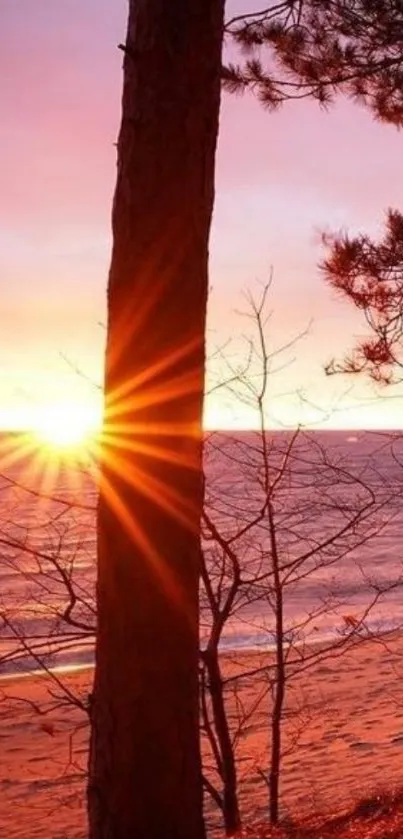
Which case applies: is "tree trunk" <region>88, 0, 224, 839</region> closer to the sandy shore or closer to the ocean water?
the ocean water

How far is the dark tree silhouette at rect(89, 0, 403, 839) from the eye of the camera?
3346 millimetres

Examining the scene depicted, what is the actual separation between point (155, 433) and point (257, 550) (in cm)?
458

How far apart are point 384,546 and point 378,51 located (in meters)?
32.5

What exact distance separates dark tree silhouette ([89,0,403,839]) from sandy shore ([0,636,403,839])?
183 inches

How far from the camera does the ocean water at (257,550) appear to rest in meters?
6.28

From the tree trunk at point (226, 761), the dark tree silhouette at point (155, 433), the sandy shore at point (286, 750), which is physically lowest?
the sandy shore at point (286, 750)

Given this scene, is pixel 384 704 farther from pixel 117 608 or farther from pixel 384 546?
pixel 384 546

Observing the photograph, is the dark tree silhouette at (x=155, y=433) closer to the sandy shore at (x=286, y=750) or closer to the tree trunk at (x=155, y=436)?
the tree trunk at (x=155, y=436)

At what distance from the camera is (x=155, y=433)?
136 inches

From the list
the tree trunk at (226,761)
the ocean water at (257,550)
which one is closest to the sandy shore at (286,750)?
the ocean water at (257,550)

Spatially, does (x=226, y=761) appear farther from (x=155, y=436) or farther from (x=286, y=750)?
(x=286, y=750)

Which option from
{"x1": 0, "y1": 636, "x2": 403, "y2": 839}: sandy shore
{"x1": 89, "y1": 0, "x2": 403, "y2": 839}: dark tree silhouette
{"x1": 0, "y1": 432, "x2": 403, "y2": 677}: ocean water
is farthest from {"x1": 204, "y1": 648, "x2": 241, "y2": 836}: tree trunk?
{"x1": 89, "y1": 0, "x2": 403, "y2": 839}: dark tree silhouette

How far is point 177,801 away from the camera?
11.2ft

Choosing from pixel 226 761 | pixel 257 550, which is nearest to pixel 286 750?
pixel 257 550
